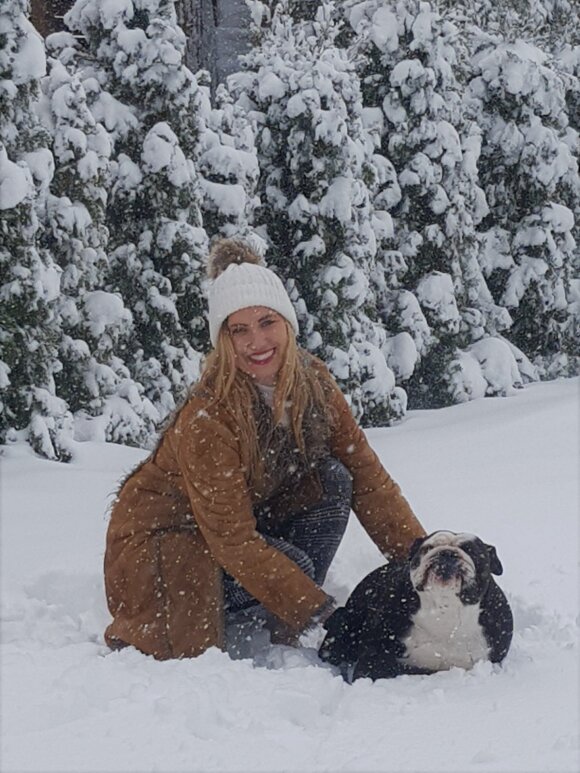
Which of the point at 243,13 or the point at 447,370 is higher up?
the point at 243,13

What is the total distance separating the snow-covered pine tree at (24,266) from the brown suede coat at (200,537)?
2824 mm

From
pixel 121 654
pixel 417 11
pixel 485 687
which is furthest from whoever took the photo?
pixel 417 11

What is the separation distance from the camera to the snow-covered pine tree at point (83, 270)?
692 centimetres

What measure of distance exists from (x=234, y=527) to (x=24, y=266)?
142 inches

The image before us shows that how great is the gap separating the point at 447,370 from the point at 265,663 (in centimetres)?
674

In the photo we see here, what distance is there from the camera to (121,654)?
3143mm

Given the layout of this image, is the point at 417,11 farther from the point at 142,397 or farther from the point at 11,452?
the point at 11,452

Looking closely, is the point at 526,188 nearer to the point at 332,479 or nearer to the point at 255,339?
the point at 332,479

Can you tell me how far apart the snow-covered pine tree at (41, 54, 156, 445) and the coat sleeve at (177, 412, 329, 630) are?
3.93m

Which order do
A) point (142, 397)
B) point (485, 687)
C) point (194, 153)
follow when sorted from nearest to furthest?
point (485, 687) → point (142, 397) → point (194, 153)

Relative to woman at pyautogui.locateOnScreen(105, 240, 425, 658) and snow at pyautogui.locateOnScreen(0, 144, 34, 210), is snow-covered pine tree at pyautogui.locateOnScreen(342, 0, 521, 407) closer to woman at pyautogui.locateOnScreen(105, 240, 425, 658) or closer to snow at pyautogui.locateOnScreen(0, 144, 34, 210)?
snow at pyautogui.locateOnScreen(0, 144, 34, 210)

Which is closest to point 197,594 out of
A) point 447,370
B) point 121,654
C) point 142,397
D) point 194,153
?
point 121,654

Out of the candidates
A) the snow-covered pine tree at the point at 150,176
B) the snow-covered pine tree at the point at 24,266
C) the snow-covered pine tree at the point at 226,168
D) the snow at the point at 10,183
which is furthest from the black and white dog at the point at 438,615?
the snow-covered pine tree at the point at 226,168

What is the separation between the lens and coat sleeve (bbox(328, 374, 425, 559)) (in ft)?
11.9
